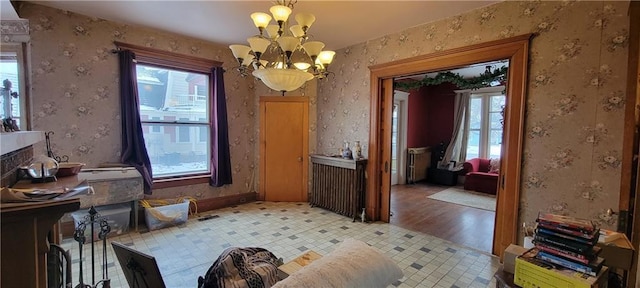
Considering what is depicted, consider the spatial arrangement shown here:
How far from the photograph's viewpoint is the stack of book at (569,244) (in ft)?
3.90

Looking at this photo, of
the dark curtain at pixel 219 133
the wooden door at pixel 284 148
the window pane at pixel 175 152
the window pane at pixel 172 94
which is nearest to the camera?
the window pane at pixel 172 94

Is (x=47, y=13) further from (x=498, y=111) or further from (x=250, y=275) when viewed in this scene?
(x=498, y=111)

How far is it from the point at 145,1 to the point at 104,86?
1393 millimetres

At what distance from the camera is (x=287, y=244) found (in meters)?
3.18

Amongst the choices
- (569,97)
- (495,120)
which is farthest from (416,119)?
(569,97)

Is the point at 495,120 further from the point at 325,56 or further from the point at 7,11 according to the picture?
the point at 7,11

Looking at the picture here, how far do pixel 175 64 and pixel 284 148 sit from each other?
2204mm

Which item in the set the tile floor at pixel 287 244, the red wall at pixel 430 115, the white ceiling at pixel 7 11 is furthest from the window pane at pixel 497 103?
the white ceiling at pixel 7 11

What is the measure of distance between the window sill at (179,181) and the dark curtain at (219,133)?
0.14 meters

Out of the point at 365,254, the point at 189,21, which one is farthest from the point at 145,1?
the point at 365,254

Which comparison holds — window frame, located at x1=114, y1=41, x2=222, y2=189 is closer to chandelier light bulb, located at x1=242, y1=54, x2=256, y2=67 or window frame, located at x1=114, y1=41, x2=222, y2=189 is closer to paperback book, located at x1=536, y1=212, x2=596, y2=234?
chandelier light bulb, located at x1=242, y1=54, x2=256, y2=67

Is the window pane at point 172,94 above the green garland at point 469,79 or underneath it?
underneath

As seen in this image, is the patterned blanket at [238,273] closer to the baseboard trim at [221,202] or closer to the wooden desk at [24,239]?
the wooden desk at [24,239]

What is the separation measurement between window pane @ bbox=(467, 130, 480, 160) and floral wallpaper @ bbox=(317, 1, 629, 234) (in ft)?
15.3
